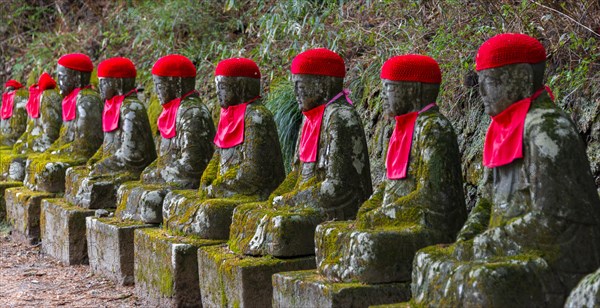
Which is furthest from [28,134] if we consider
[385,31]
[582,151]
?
[582,151]

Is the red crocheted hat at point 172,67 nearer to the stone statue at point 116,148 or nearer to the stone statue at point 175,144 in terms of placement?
the stone statue at point 175,144

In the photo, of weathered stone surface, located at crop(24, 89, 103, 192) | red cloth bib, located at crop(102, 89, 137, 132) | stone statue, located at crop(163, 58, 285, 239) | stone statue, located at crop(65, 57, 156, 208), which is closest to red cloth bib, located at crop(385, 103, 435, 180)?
stone statue, located at crop(163, 58, 285, 239)

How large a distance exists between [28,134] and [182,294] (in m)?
5.54

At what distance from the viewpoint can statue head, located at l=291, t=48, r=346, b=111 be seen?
575 centimetres

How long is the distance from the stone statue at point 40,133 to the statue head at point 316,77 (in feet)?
18.5

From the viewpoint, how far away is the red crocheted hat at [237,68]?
6.57 m

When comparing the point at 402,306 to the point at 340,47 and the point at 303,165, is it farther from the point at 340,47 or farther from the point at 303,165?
the point at 340,47

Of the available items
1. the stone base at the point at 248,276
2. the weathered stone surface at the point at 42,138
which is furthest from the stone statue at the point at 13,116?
the stone base at the point at 248,276

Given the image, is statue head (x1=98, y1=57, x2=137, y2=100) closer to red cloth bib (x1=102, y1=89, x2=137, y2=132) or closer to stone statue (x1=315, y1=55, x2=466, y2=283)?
red cloth bib (x1=102, y1=89, x2=137, y2=132)

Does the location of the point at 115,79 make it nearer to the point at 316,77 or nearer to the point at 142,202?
the point at 142,202

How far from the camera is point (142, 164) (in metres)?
8.23

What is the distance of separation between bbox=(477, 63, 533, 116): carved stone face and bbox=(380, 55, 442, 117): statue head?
0.77 m

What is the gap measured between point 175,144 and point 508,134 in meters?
3.73

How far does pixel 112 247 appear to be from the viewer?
7.55 metres
